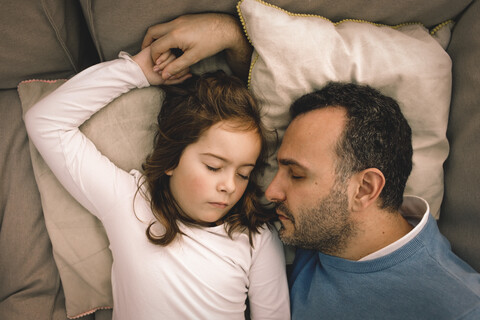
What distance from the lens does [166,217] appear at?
4.29 ft

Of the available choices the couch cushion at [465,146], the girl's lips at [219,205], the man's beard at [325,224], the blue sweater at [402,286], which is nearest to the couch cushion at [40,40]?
the girl's lips at [219,205]

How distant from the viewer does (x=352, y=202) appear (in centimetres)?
119

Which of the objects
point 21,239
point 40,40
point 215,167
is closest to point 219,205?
point 215,167

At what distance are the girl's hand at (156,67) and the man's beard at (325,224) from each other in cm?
68

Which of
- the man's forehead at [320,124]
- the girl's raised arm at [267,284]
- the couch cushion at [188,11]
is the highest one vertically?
the couch cushion at [188,11]

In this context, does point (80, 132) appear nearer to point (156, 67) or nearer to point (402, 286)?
point (156, 67)

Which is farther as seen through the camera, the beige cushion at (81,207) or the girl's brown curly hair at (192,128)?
the beige cushion at (81,207)

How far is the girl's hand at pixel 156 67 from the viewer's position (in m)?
1.29

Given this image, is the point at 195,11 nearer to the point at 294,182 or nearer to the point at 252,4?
the point at 252,4

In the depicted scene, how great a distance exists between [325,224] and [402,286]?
1.09 feet

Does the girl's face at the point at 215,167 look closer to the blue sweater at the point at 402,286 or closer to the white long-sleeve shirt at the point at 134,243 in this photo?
the white long-sleeve shirt at the point at 134,243

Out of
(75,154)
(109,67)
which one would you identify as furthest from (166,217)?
(109,67)

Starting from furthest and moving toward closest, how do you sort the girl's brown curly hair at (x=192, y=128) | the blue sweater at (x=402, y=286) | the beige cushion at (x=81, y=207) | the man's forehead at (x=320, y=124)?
the beige cushion at (x=81, y=207), the girl's brown curly hair at (x=192, y=128), the man's forehead at (x=320, y=124), the blue sweater at (x=402, y=286)

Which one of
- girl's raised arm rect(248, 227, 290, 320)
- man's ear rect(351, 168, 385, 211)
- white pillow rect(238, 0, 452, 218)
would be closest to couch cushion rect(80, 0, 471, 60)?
white pillow rect(238, 0, 452, 218)
